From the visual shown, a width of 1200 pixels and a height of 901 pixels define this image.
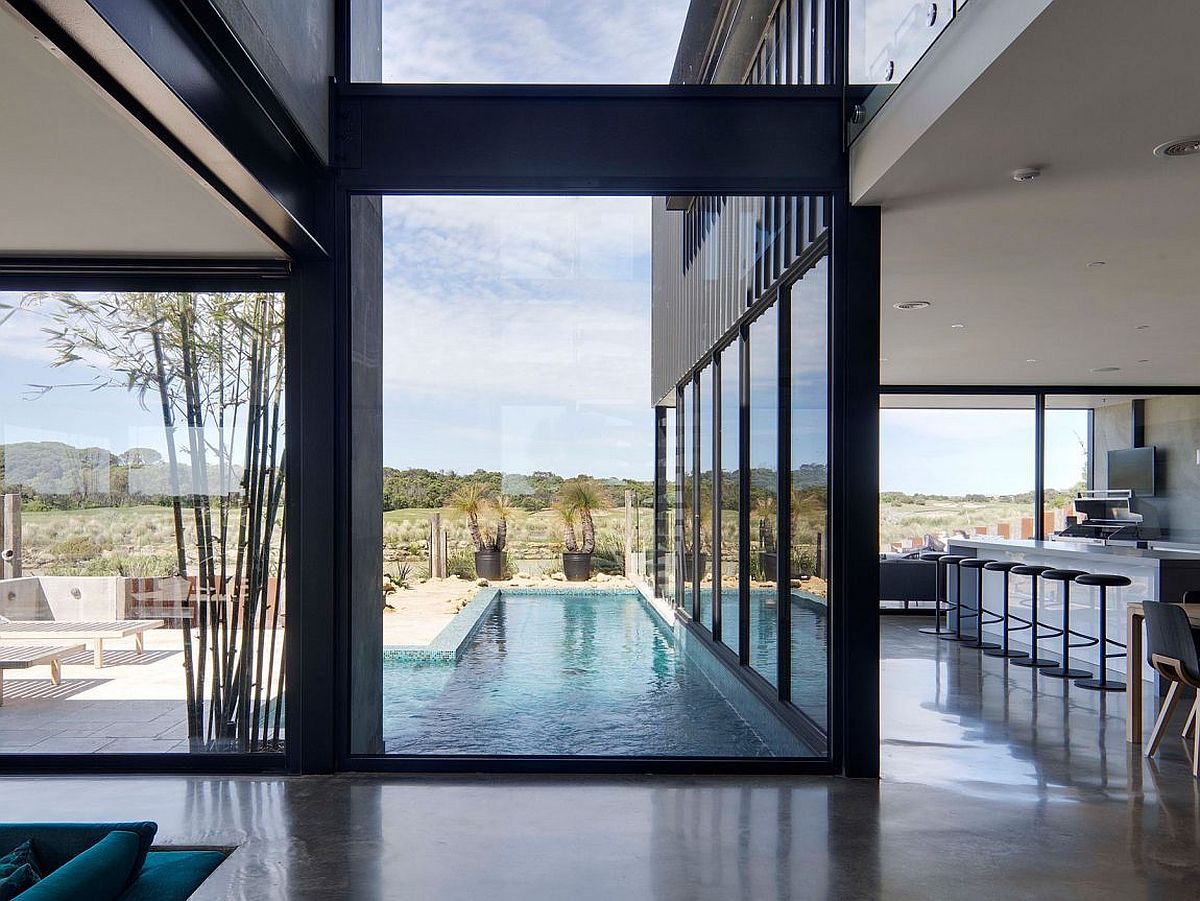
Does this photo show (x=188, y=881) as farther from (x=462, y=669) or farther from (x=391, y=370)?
(x=391, y=370)

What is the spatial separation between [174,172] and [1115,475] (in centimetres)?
1135

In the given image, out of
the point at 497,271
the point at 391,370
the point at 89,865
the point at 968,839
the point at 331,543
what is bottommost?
the point at 968,839

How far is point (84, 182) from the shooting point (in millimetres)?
3520

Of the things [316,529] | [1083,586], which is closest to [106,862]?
[316,529]

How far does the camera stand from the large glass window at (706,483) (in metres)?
5.98

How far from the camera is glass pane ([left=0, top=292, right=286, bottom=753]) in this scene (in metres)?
4.57

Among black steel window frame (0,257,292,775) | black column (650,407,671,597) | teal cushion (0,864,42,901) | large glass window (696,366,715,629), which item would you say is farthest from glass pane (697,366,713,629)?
teal cushion (0,864,42,901)

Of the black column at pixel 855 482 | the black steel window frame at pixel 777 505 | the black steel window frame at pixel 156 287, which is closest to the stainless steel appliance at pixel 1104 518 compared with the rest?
the black steel window frame at pixel 777 505

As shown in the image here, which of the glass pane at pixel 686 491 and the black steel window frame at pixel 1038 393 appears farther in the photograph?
the black steel window frame at pixel 1038 393

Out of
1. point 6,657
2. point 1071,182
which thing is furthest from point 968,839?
point 6,657

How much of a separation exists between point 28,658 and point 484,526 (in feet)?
7.45

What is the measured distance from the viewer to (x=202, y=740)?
4551 mm

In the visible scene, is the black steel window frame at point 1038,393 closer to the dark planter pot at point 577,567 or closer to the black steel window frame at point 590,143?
the black steel window frame at point 590,143

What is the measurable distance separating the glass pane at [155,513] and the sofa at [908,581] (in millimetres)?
7913
